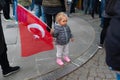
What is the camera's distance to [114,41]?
2.05 metres

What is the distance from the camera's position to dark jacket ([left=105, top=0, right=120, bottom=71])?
202cm

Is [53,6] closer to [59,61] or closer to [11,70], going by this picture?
[59,61]

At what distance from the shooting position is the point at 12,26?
7598mm

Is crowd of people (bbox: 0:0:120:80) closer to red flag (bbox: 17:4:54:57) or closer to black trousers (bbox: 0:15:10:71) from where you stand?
black trousers (bbox: 0:15:10:71)

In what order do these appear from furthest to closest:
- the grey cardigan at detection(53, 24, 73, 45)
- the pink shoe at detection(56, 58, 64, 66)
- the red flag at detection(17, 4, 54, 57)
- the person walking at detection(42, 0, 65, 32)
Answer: the person walking at detection(42, 0, 65, 32)
the pink shoe at detection(56, 58, 64, 66)
the grey cardigan at detection(53, 24, 73, 45)
the red flag at detection(17, 4, 54, 57)

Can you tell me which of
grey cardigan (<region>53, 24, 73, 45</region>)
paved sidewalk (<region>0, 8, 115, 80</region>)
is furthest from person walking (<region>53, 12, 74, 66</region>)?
paved sidewalk (<region>0, 8, 115, 80</region>)

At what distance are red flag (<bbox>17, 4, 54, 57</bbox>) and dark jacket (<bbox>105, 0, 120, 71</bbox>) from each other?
93.8 inches

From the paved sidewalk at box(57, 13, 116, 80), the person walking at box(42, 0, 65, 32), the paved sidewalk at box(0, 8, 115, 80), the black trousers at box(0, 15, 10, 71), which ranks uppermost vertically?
the person walking at box(42, 0, 65, 32)

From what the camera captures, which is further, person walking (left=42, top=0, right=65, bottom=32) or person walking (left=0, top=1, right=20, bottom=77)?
person walking (left=42, top=0, right=65, bottom=32)

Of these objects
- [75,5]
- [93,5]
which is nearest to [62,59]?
[93,5]

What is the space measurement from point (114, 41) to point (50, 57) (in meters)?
3.19

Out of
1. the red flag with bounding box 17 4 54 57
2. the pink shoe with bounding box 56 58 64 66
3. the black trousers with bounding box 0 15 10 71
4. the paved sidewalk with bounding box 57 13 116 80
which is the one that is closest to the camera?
the black trousers with bounding box 0 15 10 71

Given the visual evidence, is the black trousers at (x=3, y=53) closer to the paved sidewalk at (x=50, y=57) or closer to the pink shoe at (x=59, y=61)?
the paved sidewalk at (x=50, y=57)

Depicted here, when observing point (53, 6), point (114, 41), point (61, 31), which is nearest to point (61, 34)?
point (61, 31)
